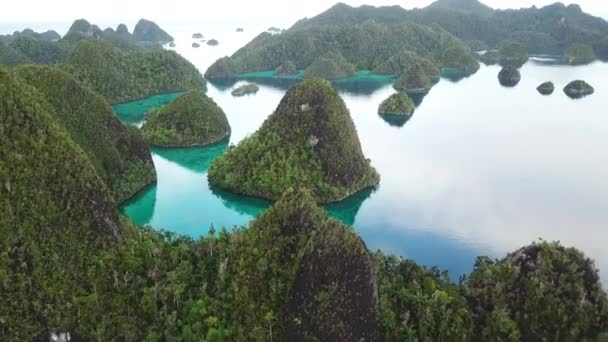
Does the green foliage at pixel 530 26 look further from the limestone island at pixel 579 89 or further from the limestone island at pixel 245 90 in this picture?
the limestone island at pixel 245 90

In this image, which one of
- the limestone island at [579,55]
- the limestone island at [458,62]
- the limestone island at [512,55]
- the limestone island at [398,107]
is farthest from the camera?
the limestone island at [512,55]

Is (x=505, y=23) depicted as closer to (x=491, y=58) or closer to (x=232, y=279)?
(x=491, y=58)

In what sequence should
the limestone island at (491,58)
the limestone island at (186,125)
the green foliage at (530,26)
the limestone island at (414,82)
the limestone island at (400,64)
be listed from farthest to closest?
1. the green foliage at (530,26)
2. the limestone island at (491,58)
3. the limestone island at (400,64)
4. the limestone island at (414,82)
5. the limestone island at (186,125)

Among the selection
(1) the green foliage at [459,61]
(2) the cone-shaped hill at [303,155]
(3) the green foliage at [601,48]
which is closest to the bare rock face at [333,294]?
(2) the cone-shaped hill at [303,155]

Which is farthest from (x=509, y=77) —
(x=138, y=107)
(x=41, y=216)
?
(x=41, y=216)

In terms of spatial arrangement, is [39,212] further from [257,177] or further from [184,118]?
[184,118]

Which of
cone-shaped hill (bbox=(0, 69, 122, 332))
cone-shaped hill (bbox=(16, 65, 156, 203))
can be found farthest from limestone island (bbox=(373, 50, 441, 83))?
cone-shaped hill (bbox=(0, 69, 122, 332))
